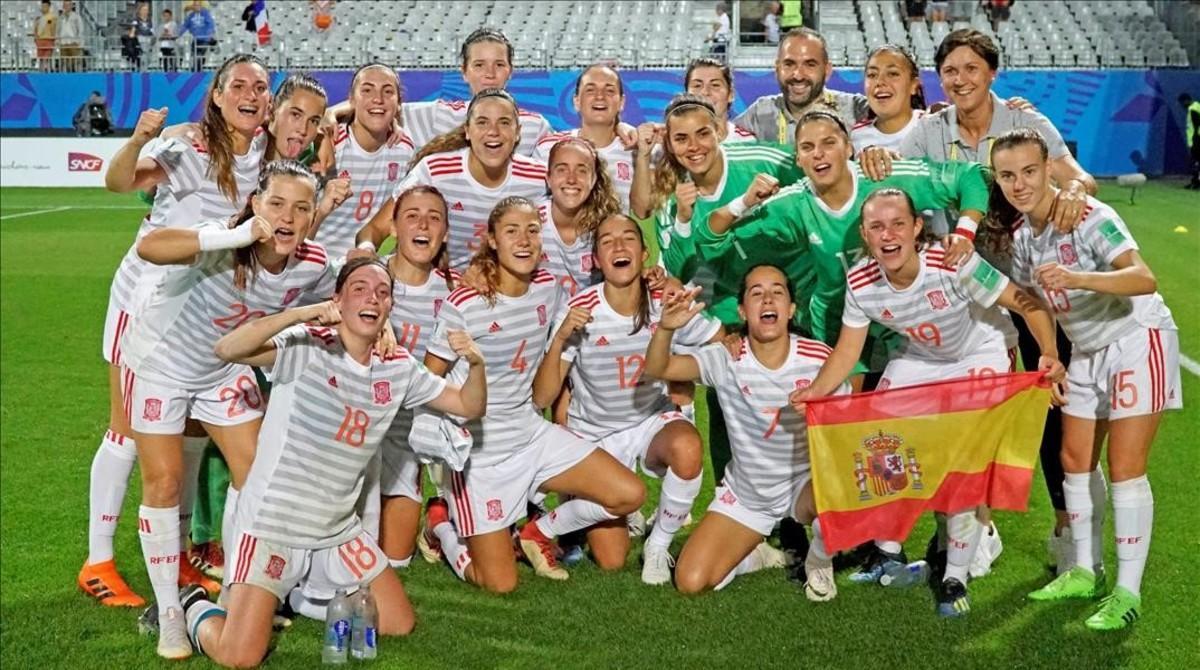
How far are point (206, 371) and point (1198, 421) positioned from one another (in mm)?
5577

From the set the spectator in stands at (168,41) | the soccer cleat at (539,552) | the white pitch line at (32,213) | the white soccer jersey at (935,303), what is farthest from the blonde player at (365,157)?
the spectator in stands at (168,41)

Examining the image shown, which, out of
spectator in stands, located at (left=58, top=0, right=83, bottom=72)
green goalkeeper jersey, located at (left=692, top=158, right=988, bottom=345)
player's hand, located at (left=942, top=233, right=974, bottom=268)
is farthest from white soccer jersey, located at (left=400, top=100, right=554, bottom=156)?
spectator in stands, located at (left=58, top=0, right=83, bottom=72)

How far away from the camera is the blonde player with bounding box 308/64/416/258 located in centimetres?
571

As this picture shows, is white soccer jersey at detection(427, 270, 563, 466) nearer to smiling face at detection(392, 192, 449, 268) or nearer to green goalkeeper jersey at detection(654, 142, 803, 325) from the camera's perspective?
smiling face at detection(392, 192, 449, 268)

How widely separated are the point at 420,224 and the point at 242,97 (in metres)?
0.80

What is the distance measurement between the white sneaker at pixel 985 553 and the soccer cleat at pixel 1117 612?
0.58 meters

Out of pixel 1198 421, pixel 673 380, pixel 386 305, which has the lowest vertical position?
pixel 1198 421

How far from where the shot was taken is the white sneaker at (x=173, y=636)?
4523 mm

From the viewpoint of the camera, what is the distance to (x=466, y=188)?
5.53m

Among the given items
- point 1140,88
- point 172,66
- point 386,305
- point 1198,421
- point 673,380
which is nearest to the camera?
point 386,305

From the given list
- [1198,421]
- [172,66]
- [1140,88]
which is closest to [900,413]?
[1198,421]

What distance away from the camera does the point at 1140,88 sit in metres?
21.3

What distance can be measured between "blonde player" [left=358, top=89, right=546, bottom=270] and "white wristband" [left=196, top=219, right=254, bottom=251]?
1.03 m

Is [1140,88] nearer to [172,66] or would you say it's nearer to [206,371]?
[172,66]
